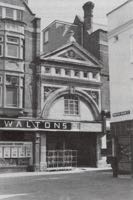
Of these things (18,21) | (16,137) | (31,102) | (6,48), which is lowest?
(16,137)

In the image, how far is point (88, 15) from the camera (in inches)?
1347

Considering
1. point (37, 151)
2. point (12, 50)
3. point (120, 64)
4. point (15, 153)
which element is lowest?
point (15, 153)

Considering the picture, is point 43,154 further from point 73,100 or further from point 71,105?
point 73,100

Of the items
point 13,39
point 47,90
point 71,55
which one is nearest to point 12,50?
point 13,39

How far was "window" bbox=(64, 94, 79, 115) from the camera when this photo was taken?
2825 centimetres

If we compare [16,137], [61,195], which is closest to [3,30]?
[16,137]

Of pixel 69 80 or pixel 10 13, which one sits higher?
pixel 10 13

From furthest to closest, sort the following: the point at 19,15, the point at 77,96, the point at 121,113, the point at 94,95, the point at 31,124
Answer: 1. the point at 94,95
2. the point at 77,96
3. the point at 19,15
4. the point at 31,124
5. the point at 121,113

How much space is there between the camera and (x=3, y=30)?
2573cm

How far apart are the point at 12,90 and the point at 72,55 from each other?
6263 millimetres

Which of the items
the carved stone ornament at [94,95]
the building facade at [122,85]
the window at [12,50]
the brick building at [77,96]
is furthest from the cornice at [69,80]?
the building facade at [122,85]

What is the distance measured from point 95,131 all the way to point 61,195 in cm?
1610

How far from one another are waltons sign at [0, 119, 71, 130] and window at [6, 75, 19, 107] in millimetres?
1422

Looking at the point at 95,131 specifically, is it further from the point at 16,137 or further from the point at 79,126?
the point at 16,137
